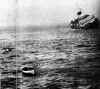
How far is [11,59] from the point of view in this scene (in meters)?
2.32

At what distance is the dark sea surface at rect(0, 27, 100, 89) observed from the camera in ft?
7.34

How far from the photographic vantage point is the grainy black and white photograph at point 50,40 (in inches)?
89.9

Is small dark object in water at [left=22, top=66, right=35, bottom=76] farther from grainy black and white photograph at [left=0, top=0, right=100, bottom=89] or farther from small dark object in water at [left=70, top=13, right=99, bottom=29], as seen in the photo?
small dark object in water at [left=70, top=13, right=99, bottom=29]

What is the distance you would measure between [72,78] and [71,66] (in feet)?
0.43

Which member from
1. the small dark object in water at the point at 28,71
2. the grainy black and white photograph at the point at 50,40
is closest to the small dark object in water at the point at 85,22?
the grainy black and white photograph at the point at 50,40

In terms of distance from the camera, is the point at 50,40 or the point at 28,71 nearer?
the point at 28,71

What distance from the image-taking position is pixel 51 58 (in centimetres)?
233

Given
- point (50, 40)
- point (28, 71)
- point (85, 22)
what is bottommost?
point (28, 71)

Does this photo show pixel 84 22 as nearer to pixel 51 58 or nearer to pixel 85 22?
pixel 85 22

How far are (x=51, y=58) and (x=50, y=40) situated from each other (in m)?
0.20

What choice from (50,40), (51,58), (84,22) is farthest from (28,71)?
(84,22)

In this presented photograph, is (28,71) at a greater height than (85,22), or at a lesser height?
lesser

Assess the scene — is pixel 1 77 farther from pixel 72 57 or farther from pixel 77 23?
pixel 77 23

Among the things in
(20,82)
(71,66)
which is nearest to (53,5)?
(71,66)
